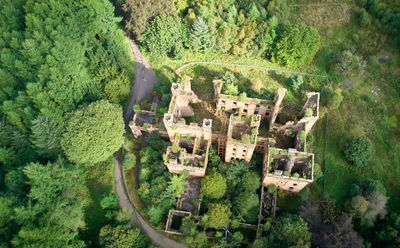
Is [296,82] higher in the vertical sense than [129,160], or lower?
higher

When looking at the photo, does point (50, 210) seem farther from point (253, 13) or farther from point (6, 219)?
point (253, 13)

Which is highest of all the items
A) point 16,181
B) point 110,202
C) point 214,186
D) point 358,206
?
point 214,186

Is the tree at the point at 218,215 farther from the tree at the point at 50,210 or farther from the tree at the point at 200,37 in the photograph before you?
the tree at the point at 200,37

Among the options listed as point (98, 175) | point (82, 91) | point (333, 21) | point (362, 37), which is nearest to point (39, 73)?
point (82, 91)

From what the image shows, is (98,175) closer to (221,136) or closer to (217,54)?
(221,136)

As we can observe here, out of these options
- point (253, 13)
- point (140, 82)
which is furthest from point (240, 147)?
point (253, 13)

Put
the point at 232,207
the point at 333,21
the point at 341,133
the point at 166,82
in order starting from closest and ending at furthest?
the point at 232,207, the point at 341,133, the point at 166,82, the point at 333,21
